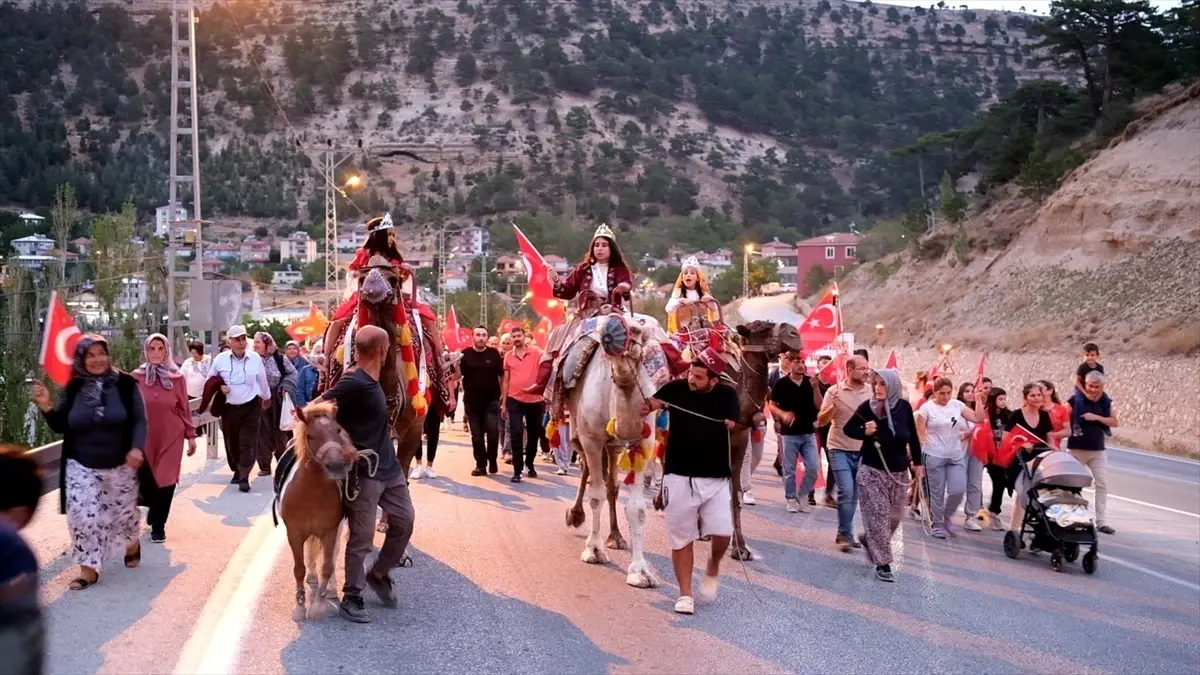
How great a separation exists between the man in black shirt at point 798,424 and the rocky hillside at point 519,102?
72828 millimetres

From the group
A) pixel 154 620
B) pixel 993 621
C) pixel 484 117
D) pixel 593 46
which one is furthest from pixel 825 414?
pixel 593 46

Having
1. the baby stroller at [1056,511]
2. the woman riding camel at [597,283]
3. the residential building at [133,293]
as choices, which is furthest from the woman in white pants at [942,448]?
the residential building at [133,293]

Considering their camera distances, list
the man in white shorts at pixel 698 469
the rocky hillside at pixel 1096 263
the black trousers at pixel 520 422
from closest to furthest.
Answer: the man in white shorts at pixel 698 469 < the black trousers at pixel 520 422 < the rocky hillside at pixel 1096 263

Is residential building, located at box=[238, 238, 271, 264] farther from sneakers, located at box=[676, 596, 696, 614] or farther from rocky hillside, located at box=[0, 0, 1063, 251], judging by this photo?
sneakers, located at box=[676, 596, 696, 614]

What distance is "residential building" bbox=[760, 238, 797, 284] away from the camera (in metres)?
121

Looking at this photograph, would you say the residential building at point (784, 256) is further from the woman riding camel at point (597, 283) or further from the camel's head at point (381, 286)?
the camel's head at point (381, 286)

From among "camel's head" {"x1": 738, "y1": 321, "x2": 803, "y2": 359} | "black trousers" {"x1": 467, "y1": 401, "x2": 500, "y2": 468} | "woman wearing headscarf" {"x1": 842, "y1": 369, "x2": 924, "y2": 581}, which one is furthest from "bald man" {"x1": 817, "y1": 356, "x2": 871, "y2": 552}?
"black trousers" {"x1": 467, "y1": 401, "x2": 500, "y2": 468}

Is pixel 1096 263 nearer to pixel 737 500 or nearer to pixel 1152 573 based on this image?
pixel 1152 573

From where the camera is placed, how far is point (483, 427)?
17.0m

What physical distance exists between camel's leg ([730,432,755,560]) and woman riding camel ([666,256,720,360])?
2154 millimetres

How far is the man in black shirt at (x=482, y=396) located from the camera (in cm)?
1697

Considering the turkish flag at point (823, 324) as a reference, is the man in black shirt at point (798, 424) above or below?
below

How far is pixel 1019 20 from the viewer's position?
19938 centimetres

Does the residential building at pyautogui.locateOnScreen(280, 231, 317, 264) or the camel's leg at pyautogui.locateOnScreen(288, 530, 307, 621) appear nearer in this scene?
the camel's leg at pyautogui.locateOnScreen(288, 530, 307, 621)
